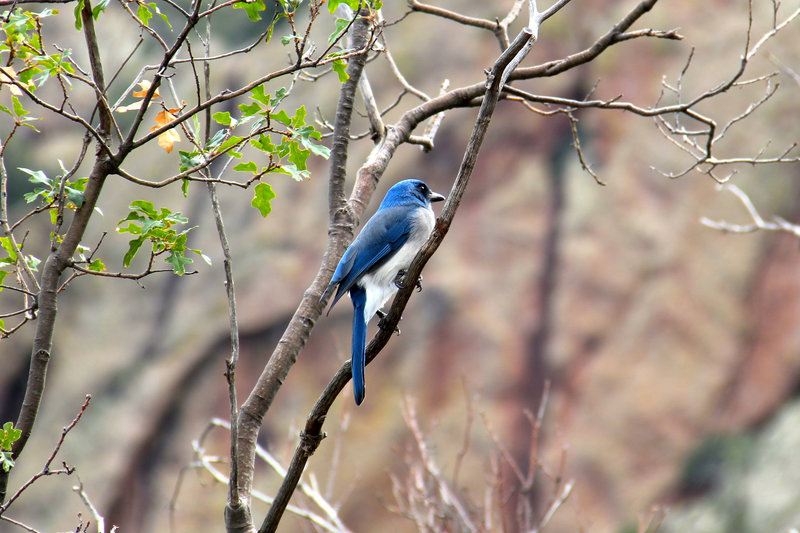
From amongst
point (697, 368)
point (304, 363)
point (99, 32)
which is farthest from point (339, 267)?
point (99, 32)

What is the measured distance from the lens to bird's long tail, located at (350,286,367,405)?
2.89 m

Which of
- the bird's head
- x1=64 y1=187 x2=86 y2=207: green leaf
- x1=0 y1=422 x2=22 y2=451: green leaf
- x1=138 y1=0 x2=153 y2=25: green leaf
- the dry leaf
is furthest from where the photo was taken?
the bird's head

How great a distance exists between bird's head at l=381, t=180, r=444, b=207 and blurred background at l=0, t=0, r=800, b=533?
370cm

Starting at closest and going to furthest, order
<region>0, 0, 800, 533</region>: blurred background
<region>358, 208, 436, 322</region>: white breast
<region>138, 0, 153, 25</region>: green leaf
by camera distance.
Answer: <region>138, 0, 153, 25</region>: green leaf, <region>358, 208, 436, 322</region>: white breast, <region>0, 0, 800, 533</region>: blurred background

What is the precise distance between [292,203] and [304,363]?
2209 millimetres

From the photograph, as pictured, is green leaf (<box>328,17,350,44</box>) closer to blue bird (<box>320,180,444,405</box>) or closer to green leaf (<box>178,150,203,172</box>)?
green leaf (<box>178,150,203,172</box>)

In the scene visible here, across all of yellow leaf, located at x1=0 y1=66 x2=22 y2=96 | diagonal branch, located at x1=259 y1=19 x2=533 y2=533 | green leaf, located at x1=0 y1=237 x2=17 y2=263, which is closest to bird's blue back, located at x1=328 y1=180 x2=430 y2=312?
diagonal branch, located at x1=259 y1=19 x2=533 y2=533

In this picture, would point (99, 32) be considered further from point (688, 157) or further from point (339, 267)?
point (339, 267)

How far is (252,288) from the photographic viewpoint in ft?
30.3

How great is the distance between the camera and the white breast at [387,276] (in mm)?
3877

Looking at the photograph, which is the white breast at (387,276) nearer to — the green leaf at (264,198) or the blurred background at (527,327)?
the green leaf at (264,198)

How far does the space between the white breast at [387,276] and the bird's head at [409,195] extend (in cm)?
51

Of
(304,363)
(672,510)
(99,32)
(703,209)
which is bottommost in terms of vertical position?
(672,510)

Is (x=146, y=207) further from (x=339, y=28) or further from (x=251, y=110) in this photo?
(x=339, y=28)
